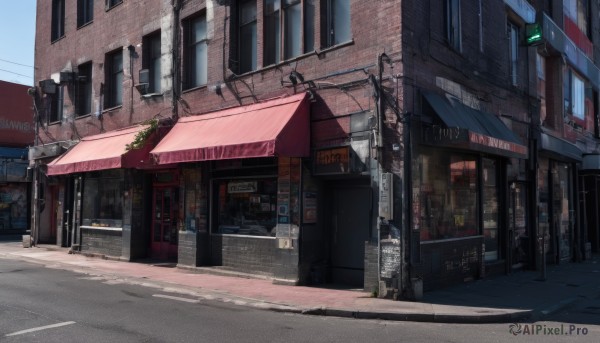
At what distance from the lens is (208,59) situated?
15180 mm

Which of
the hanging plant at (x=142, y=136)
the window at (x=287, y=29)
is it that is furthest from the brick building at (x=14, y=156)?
the window at (x=287, y=29)

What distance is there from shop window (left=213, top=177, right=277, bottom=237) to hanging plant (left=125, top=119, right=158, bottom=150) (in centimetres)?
275

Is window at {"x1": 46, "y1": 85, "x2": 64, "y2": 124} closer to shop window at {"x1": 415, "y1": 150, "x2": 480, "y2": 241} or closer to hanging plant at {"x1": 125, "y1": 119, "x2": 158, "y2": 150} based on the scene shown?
hanging plant at {"x1": 125, "y1": 119, "x2": 158, "y2": 150}

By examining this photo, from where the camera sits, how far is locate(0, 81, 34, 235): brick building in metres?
29.3

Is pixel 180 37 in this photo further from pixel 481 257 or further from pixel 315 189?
pixel 481 257

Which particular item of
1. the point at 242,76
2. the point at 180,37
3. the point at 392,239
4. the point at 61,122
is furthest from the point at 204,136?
the point at 61,122

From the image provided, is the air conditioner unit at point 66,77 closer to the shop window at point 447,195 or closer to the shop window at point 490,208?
the shop window at point 447,195

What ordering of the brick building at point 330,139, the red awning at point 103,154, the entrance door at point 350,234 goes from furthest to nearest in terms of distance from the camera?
the red awning at point 103,154
the entrance door at point 350,234
the brick building at point 330,139

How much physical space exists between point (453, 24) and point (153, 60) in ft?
32.3

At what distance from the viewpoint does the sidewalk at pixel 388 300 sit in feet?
30.0

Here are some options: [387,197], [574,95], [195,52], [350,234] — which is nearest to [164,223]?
[195,52]

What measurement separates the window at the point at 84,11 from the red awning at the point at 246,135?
31.0ft

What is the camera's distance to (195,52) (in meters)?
16.1

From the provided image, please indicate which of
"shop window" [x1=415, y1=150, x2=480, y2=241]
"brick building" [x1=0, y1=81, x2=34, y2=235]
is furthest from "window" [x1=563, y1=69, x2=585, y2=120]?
"brick building" [x1=0, y1=81, x2=34, y2=235]
